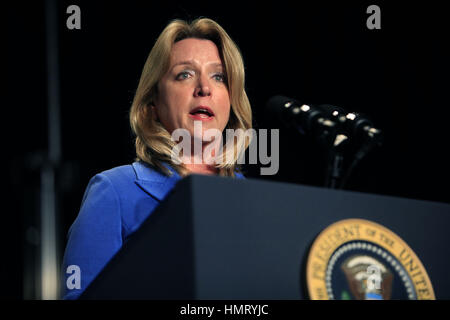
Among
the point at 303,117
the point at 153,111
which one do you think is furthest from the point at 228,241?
the point at 153,111

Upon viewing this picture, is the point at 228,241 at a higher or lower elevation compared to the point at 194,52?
lower

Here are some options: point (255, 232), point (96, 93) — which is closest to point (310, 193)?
point (255, 232)

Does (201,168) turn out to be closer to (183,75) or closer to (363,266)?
(183,75)

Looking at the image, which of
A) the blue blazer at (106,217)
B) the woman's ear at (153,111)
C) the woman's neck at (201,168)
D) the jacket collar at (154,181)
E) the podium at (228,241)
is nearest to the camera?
the podium at (228,241)

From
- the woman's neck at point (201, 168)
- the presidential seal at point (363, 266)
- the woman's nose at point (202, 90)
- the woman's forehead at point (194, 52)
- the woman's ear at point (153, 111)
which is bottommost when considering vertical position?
the presidential seal at point (363, 266)

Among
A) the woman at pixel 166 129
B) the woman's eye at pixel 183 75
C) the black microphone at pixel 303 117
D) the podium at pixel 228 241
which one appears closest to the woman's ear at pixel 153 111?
the woman at pixel 166 129

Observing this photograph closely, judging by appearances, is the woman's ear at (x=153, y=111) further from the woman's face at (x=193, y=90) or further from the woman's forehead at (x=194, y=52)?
the woman's forehead at (x=194, y=52)

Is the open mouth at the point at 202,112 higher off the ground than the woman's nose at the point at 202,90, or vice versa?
the woman's nose at the point at 202,90

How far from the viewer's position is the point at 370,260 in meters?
0.83

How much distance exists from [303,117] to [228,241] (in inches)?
14.5

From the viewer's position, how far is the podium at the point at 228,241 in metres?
0.73

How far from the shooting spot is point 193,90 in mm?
1483

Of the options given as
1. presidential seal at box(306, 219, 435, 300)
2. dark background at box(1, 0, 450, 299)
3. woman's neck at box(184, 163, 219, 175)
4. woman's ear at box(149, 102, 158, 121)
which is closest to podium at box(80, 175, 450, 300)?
presidential seal at box(306, 219, 435, 300)

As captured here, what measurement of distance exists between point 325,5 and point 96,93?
1303 mm
